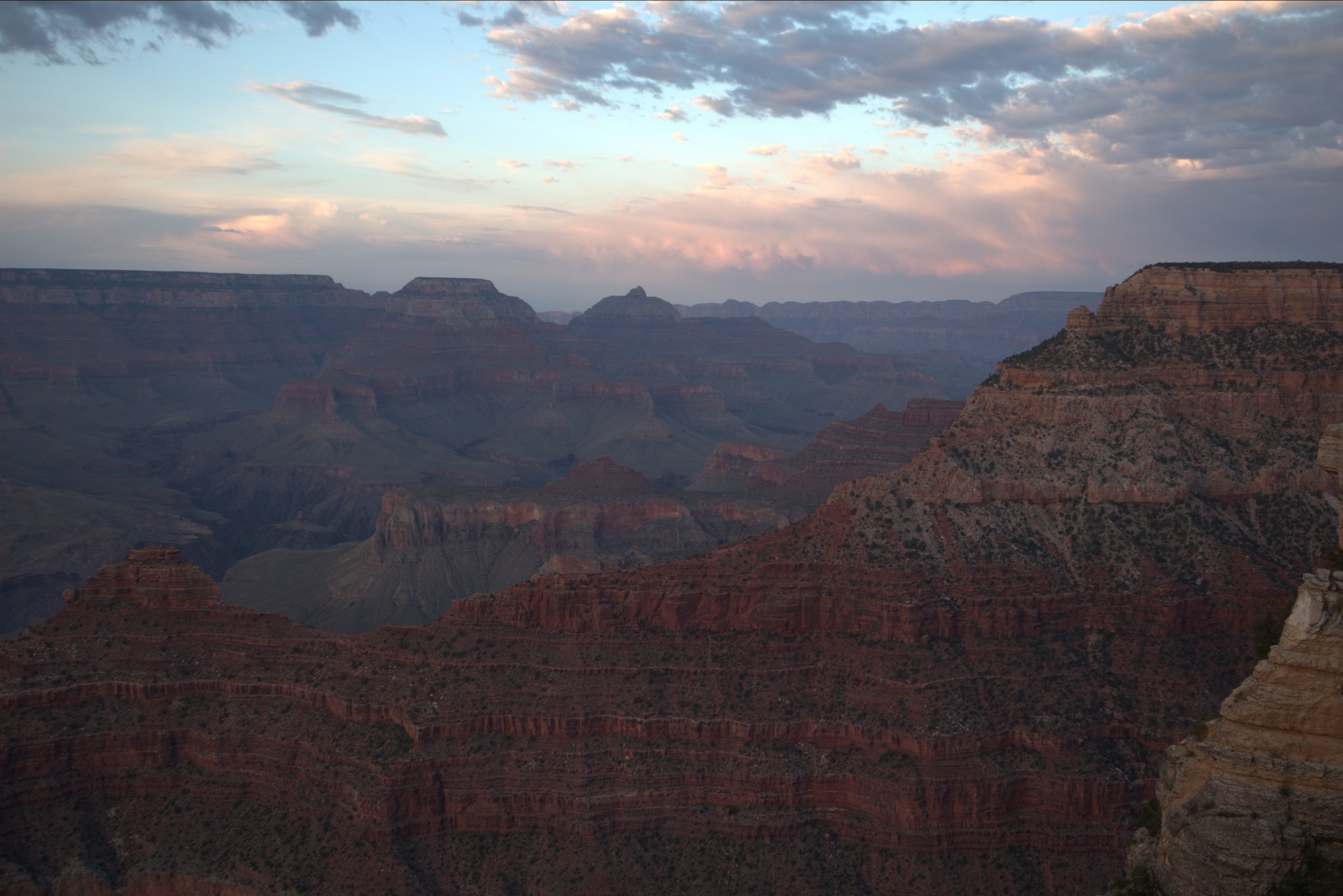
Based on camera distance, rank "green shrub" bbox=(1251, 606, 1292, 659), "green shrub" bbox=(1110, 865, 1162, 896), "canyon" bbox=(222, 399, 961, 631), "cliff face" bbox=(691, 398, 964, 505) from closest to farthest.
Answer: "green shrub" bbox=(1110, 865, 1162, 896) → "green shrub" bbox=(1251, 606, 1292, 659) → "canyon" bbox=(222, 399, 961, 631) → "cliff face" bbox=(691, 398, 964, 505)

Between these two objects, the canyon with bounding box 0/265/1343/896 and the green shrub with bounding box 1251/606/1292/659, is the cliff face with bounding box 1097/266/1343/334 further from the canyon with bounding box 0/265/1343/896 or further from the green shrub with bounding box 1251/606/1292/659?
the green shrub with bounding box 1251/606/1292/659

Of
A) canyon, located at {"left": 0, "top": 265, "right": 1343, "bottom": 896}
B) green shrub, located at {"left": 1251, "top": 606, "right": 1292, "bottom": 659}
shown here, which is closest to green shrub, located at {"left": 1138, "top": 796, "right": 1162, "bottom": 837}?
green shrub, located at {"left": 1251, "top": 606, "right": 1292, "bottom": 659}

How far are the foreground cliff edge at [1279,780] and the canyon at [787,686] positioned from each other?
2452 cm

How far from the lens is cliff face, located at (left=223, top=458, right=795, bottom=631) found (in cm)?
11375

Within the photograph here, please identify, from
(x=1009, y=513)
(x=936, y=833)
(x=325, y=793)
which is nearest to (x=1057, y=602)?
(x=1009, y=513)

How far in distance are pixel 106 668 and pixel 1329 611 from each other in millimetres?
51716

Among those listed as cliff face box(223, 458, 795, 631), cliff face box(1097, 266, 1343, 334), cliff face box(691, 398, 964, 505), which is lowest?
cliff face box(223, 458, 795, 631)

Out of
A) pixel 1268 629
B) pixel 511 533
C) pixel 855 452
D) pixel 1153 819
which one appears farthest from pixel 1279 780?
pixel 855 452

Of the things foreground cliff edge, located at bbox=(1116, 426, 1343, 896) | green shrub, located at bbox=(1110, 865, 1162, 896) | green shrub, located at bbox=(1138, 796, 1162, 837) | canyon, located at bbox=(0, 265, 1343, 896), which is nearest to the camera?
foreground cliff edge, located at bbox=(1116, 426, 1343, 896)

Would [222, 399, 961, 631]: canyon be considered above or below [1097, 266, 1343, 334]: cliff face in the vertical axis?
below

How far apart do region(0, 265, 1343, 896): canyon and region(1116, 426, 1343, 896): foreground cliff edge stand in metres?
24.5

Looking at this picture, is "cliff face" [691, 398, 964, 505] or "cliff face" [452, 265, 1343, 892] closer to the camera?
"cliff face" [452, 265, 1343, 892]

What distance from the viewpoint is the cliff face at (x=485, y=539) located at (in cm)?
11375

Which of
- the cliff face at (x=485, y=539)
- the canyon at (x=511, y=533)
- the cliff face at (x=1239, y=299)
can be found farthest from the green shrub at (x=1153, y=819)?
the cliff face at (x=485, y=539)
